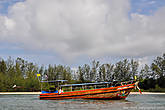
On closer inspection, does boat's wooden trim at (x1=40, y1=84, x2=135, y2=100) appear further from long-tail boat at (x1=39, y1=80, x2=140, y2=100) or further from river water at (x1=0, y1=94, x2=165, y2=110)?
river water at (x1=0, y1=94, x2=165, y2=110)

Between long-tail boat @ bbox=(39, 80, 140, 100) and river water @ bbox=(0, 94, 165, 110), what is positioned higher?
long-tail boat @ bbox=(39, 80, 140, 100)

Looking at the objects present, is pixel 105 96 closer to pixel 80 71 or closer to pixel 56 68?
pixel 80 71

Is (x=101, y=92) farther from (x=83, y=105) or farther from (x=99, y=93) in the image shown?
(x=83, y=105)

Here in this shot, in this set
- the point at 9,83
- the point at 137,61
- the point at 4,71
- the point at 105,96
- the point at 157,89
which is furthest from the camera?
the point at 4,71

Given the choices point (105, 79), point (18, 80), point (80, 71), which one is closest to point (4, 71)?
point (18, 80)

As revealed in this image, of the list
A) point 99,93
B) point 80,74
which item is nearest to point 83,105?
point 99,93

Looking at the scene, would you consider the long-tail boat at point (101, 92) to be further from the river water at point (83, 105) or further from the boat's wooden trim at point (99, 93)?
the river water at point (83, 105)

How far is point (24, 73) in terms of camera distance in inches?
4102

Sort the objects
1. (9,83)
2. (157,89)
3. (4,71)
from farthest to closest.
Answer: (4,71) → (9,83) → (157,89)

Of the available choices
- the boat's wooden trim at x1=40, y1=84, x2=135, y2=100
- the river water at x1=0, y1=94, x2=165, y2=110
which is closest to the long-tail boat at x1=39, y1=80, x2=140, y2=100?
the boat's wooden trim at x1=40, y1=84, x2=135, y2=100

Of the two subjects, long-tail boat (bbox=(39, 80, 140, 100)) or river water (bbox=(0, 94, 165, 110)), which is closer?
river water (bbox=(0, 94, 165, 110))

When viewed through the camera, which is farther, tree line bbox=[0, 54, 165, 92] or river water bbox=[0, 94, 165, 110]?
tree line bbox=[0, 54, 165, 92]

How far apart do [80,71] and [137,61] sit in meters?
22.5

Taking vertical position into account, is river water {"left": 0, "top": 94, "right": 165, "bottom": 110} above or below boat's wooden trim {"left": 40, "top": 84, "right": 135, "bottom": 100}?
below
